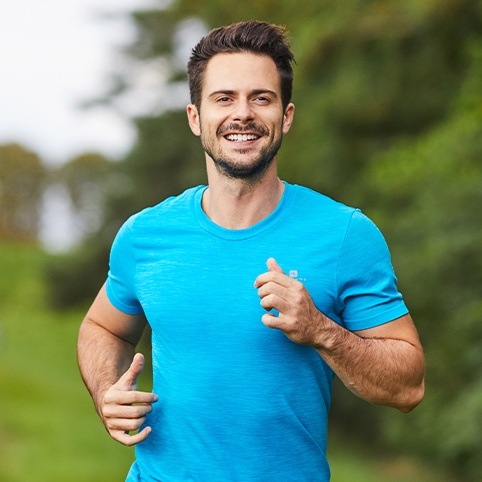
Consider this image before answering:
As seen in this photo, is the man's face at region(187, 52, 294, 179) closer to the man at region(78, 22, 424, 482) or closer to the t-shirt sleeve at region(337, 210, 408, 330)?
the man at region(78, 22, 424, 482)

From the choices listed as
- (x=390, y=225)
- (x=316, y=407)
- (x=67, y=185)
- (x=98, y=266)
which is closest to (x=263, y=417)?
(x=316, y=407)

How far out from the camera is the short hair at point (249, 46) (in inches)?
120

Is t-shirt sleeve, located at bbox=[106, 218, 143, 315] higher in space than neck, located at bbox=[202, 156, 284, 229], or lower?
lower

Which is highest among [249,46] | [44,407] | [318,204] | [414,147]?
[44,407]

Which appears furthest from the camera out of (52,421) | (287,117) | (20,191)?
(20,191)

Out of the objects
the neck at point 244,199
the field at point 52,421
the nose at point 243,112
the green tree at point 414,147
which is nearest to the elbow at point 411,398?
the neck at point 244,199

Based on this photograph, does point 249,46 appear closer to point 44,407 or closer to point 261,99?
point 261,99

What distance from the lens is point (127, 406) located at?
288 cm

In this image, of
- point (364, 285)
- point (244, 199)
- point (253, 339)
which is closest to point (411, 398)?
point (364, 285)

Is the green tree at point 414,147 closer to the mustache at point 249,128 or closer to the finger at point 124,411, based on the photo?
the mustache at point 249,128

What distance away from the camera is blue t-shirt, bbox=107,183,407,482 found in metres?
2.89

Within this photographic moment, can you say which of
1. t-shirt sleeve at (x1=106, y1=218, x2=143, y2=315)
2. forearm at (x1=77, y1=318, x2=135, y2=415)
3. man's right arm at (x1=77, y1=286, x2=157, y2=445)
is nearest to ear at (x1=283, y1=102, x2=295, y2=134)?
t-shirt sleeve at (x1=106, y1=218, x2=143, y2=315)

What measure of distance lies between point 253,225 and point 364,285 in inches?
14.7

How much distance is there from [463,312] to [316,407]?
5.68 m
